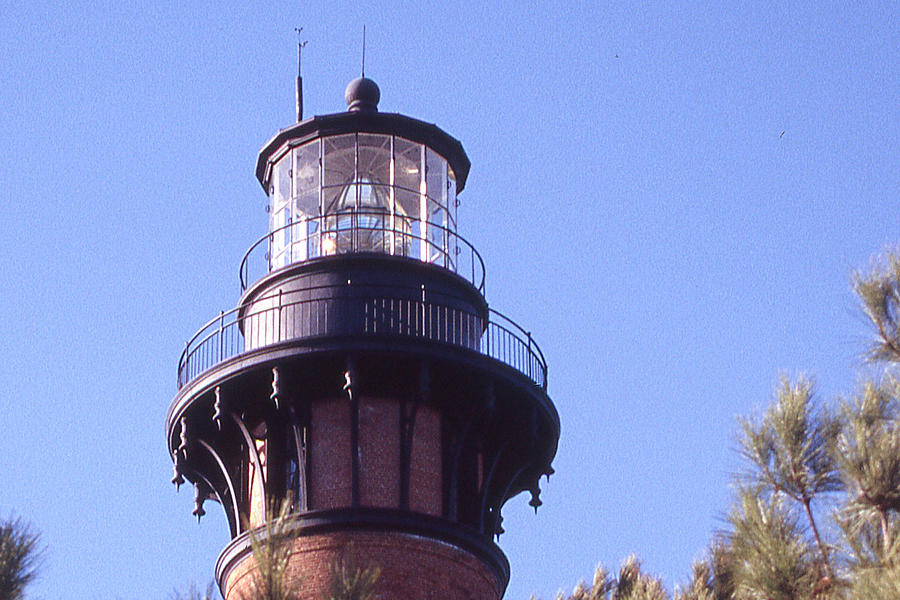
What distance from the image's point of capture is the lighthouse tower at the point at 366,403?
893 inches

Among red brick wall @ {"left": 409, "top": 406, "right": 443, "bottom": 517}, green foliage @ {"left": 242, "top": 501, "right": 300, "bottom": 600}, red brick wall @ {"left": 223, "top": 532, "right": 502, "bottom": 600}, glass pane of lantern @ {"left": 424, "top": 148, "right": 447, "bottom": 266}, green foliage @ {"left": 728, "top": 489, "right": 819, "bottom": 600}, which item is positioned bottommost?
green foliage @ {"left": 728, "top": 489, "right": 819, "bottom": 600}

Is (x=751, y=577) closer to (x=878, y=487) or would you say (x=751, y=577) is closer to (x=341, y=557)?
(x=878, y=487)

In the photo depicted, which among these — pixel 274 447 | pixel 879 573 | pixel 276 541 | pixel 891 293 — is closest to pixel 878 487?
pixel 879 573

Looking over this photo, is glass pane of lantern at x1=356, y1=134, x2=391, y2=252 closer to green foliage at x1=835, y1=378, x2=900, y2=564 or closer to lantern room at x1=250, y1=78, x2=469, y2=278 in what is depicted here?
lantern room at x1=250, y1=78, x2=469, y2=278

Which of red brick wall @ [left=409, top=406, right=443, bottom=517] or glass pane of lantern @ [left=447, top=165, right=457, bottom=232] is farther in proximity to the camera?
glass pane of lantern @ [left=447, top=165, right=457, bottom=232]

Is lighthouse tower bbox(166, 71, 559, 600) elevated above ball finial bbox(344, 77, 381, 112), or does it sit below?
below

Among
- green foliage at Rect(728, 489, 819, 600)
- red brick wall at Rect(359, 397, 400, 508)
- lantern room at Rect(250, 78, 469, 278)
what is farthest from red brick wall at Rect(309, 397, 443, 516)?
green foliage at Rect(728, 489, 819, 600)

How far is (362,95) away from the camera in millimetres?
25688

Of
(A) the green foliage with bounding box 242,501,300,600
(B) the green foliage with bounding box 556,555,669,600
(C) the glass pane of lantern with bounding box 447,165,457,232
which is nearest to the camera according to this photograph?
(A) the green foliage with bounding box 242,501,300,600

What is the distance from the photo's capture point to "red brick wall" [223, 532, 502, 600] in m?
22.1

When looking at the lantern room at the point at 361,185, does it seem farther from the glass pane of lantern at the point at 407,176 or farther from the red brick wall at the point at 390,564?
the red brick wall at the point at 390,564

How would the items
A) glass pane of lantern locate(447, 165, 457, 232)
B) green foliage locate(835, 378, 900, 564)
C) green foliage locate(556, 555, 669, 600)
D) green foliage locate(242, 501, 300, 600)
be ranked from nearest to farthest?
green foliage locate(835, 378, 900, 564)
green foliage locate(242, 501, 300, 600)
green foliage locate(556, 555, 669, 600)
glass pane of lantern locate(447, 165, 457, 232)

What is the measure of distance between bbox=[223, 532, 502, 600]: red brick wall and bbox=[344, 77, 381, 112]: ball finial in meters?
6.62

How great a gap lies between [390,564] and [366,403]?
226cm
